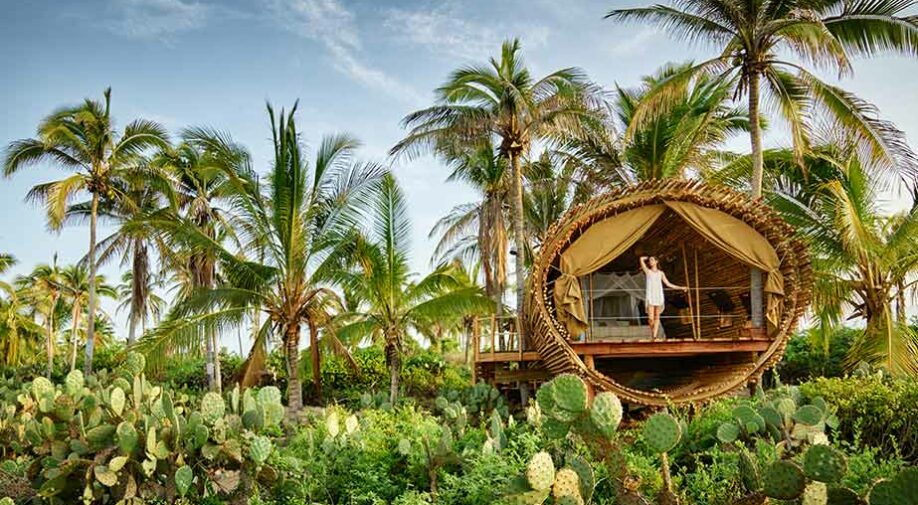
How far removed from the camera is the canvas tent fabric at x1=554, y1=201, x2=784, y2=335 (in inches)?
493

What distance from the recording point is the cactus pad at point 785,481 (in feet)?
16.0

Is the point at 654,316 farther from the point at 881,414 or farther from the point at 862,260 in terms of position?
the point at 862,260

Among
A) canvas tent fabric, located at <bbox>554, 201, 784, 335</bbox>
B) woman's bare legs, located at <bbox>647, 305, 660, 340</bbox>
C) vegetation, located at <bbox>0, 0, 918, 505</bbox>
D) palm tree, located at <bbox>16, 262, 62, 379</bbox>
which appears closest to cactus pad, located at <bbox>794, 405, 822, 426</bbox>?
vegetation, located at <bbox>0, 0, 918, 505</bbox>

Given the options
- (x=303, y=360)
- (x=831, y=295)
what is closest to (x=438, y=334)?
(x=303, y=360)

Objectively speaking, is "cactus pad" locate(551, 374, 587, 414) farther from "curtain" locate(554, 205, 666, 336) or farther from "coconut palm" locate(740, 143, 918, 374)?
"coconut palm" locate(740, 143, 918, 374)

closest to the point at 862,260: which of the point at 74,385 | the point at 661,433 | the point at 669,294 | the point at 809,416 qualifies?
the point at 669,294

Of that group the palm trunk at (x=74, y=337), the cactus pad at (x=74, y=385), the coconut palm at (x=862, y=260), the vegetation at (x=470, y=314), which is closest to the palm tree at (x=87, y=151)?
the vegetation at (x=470, y=314)

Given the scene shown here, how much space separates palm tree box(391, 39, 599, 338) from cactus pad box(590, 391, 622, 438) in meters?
12.2

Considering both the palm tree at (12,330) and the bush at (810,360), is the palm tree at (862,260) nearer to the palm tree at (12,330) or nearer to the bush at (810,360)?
the bush at (810,360)

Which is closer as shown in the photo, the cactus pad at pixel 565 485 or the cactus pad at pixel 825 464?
the cactus pad at pixel 825 464

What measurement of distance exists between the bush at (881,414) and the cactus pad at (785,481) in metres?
5.05

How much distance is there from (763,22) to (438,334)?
76.7 ft

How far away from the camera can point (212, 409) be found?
7.95 m

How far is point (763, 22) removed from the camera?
46.6 feet
